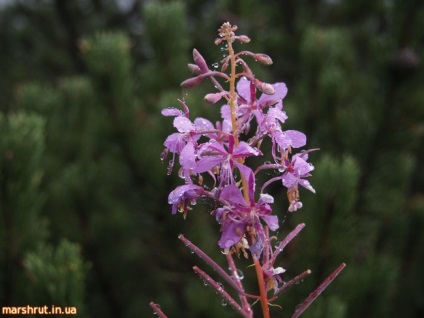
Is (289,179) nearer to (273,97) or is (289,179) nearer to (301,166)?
(301,166)

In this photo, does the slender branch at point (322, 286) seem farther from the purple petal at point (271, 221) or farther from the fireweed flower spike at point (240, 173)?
the purple petal at point (271, 221)

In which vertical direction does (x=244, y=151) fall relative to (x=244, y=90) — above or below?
below

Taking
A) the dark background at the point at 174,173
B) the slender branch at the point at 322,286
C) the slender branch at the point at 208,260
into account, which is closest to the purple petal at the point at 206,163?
the slender branch at the point at 208,260

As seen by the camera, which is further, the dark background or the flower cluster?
the dark background

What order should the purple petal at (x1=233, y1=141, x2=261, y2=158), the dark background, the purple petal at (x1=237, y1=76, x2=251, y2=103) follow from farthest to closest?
the dark background → the purple petal at (x1=237, y1=76, x2=251, y2=103) → the purple petal at (x1=233, y1=141, x2=261, y2=158)

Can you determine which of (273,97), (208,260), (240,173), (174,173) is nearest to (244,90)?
(273,97)

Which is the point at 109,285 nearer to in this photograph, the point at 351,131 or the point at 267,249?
the point at 351,131

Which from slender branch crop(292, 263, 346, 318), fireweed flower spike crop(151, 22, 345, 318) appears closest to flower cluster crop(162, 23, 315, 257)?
fireweed flower spike crop(151, 22, 345, 318)

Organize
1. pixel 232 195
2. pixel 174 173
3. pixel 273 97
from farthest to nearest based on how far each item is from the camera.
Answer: pixel 174 173
pixel 273 97
pixel 232 195

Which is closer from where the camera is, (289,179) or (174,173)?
(289,179)

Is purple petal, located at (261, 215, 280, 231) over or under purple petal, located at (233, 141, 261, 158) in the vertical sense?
under

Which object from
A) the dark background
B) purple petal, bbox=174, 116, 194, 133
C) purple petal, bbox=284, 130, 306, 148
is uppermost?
the dark background

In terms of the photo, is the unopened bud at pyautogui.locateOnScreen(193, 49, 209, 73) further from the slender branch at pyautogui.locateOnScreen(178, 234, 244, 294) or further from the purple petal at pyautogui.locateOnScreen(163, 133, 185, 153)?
the slender branch at pyautogui.locateOnScreen(178, 234, 244, 294)

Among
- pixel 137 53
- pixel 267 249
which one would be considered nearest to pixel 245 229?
pixel 267 249
